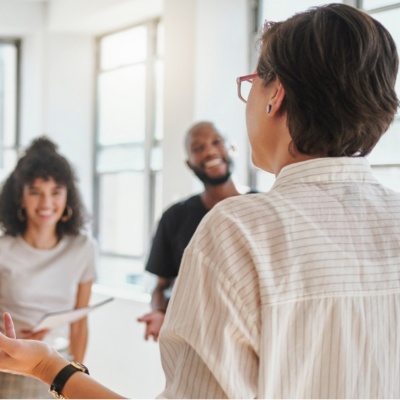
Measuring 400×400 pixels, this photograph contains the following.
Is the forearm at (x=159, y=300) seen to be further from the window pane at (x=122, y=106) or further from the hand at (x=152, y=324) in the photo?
the window pane at (x=122, y=106)

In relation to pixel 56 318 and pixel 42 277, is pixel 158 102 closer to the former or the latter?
pixel 42 277

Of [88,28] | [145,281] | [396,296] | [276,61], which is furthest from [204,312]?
[88,28]

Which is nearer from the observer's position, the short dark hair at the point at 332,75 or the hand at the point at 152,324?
the short dark hair at the point at 332,75

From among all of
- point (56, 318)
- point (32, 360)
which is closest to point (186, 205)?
point (56, 318)

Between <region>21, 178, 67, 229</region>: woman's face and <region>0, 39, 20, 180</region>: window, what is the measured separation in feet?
14.9

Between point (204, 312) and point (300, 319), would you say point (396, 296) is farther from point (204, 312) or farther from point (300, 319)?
point (204, 312)

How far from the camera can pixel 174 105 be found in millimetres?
5125

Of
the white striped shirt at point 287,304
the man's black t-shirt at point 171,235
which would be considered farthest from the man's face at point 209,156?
the white striped shirt at point 287,304

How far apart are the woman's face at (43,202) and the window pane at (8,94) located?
15.1 feet

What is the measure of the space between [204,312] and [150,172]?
214 inches

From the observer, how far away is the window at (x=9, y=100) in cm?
761

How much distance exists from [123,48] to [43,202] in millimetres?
3889

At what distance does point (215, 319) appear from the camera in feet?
3.15

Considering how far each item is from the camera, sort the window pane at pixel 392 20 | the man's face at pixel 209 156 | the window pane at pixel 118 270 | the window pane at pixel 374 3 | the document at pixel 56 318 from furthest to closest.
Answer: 1. the window pane at pixel 118 270
2. the window pane at pixel 374 3
3. the window pane at pixel 392 20
4. the man's face at pixel 209 156
5. the document at pixel 56 318
